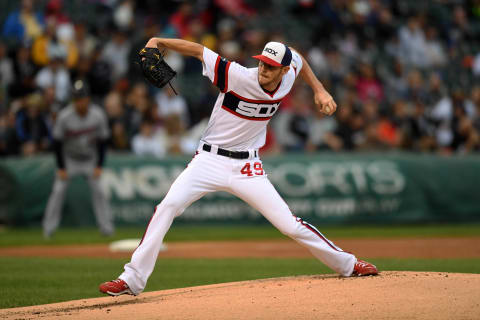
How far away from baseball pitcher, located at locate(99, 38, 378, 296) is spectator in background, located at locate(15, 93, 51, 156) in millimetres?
9080

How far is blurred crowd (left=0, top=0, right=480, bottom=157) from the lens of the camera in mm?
15977

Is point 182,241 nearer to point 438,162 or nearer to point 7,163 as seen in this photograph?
point 7,163

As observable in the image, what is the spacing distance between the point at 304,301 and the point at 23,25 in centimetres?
1261

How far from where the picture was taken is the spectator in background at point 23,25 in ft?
54.5

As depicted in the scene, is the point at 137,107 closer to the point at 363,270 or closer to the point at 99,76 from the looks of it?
the point at 99,76

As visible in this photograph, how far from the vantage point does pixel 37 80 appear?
15906 millimetres

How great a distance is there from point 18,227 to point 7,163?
129 centimetres

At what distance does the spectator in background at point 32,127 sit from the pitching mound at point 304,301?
8.93m

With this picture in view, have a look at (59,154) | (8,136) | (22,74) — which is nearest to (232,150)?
(59,154)

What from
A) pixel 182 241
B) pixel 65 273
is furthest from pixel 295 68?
pixel 182 241

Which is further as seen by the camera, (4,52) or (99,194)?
(4,52)

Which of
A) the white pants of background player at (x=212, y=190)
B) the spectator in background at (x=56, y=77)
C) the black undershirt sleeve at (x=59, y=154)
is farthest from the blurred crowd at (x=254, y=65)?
the white pants of background player at (x=212, y=190)

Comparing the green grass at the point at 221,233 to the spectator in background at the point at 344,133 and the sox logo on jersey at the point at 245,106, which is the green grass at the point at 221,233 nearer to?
the spectator in background at the point at 344,133

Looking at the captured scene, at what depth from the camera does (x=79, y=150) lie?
1327 cm
